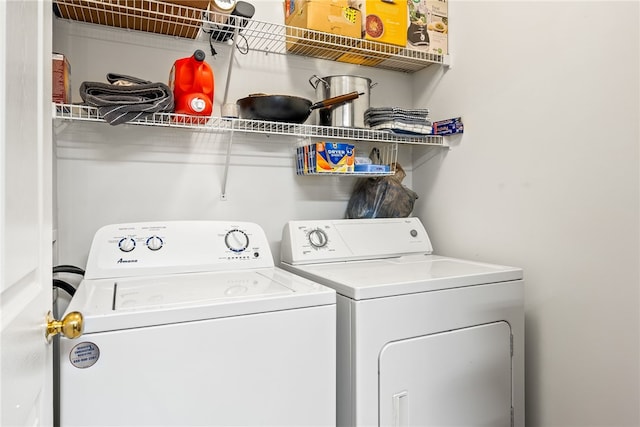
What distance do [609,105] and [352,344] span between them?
3.78 feet

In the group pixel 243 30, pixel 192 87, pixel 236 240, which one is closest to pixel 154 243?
pixel 236 240

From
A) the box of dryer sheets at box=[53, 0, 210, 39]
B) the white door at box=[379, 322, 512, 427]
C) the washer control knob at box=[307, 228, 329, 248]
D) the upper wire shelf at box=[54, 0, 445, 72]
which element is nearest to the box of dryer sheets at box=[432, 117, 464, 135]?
A: the upper wire shelf at box=[54, 0, 445, 72]

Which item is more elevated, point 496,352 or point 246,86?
point 246,86

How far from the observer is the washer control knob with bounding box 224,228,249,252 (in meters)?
1.59

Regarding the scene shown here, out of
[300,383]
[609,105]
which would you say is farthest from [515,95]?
[300,383]

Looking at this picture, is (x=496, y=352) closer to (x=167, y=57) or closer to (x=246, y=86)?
(x=246, y=86)

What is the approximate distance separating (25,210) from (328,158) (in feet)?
4.22

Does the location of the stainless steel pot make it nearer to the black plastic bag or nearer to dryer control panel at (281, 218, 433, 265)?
the black plastic bag

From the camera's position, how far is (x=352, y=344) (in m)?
1.22

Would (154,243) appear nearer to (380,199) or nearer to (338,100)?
(338,100)

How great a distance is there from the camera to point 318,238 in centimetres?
175

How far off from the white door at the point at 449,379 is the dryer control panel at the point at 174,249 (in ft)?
2.06

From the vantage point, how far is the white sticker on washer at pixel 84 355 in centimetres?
91

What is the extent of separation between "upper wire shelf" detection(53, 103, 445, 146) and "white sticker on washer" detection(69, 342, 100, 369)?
77 centimetres
